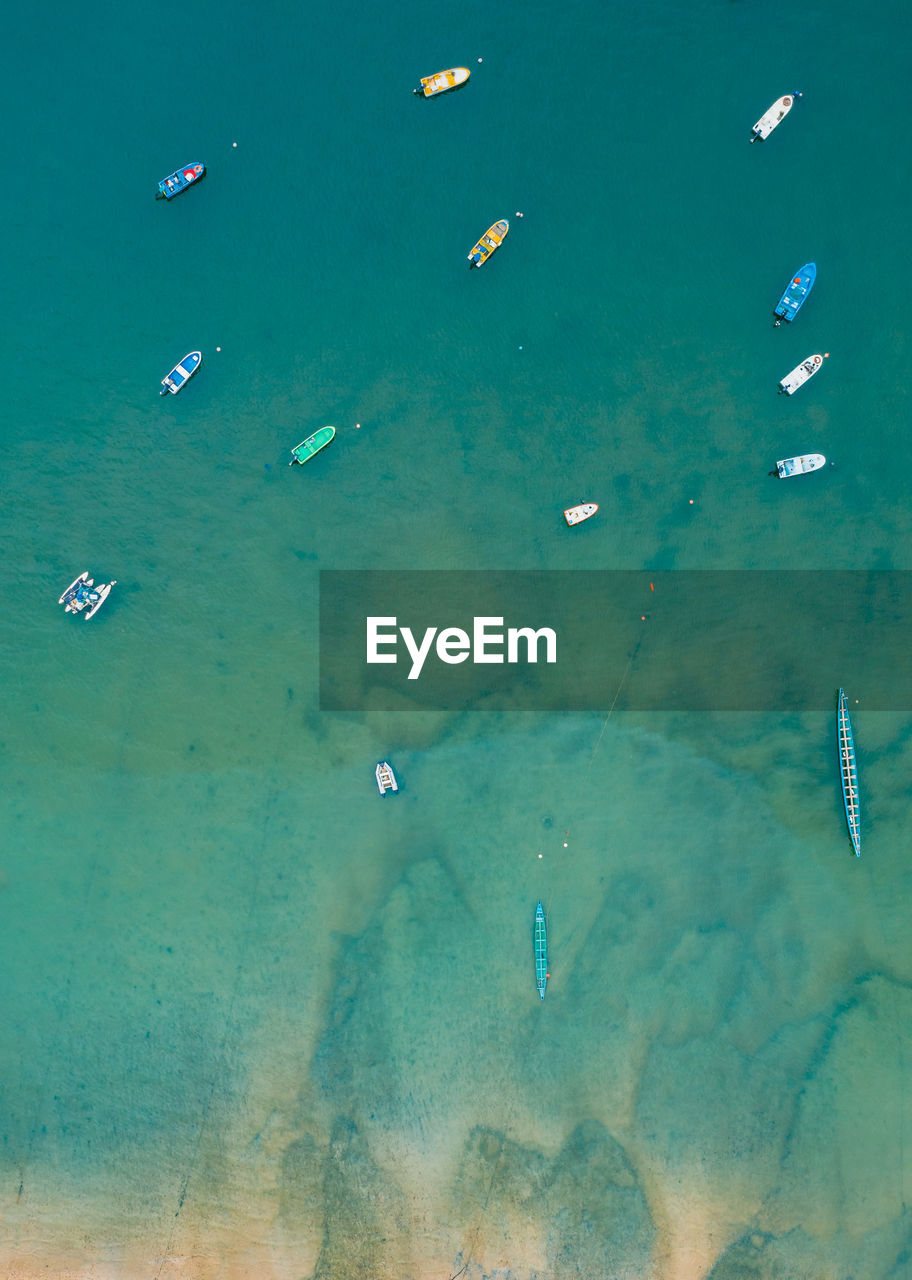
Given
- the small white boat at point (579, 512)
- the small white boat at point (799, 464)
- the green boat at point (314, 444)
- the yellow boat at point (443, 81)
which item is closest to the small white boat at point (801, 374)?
the small white boat at point (799, 464)

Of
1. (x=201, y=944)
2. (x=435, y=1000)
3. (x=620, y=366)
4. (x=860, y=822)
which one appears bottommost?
(x=435, y=1000)

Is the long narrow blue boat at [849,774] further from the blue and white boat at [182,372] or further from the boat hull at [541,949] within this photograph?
the blue and white boat at [182,372]

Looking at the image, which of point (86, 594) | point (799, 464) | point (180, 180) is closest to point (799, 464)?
point (799, 464)

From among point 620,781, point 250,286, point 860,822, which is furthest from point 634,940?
point 250,286

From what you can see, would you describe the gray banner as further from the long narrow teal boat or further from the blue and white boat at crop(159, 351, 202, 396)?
the blue and white boat at crop(159, 351, 202, 396)

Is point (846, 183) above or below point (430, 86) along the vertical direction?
below

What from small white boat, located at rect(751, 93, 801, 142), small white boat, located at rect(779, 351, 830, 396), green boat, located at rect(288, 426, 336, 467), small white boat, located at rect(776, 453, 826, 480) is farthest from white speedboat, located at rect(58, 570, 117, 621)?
small white boat, located at rect(751, 93, 801, 142)

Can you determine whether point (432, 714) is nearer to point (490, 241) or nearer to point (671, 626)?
point (671, 626)

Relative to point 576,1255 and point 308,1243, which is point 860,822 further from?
point 308,1243
